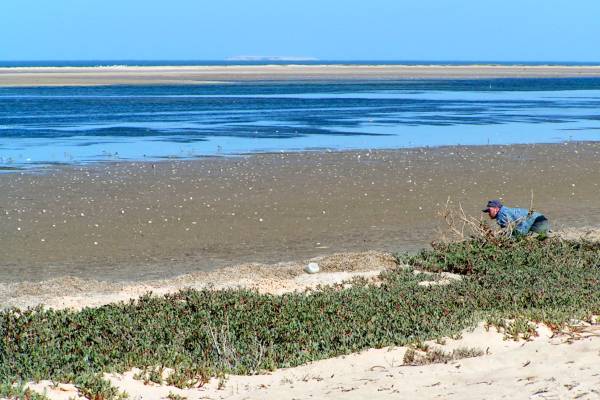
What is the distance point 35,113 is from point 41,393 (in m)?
36.1

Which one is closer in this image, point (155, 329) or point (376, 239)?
point (155, 329)

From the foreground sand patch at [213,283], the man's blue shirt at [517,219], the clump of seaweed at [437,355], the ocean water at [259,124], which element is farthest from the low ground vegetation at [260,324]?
the ocean water at [259,124]

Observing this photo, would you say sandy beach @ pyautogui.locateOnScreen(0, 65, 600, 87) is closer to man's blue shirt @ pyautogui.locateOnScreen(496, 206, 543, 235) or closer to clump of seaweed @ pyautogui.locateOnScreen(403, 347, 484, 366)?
man's blue shirt @ pyautogui.locateOnScreen(496, 206, 543, 235)

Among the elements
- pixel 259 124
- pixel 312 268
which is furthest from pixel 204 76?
pixel 312 268

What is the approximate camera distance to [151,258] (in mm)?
12719

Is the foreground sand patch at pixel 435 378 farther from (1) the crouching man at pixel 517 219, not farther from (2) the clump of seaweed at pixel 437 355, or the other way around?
(1) the crouching man at pixel 517 219

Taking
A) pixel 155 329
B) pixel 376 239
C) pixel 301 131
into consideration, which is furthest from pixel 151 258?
pixel 301 131

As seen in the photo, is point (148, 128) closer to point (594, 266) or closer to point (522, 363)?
point (594, 266)

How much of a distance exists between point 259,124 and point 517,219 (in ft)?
74.5

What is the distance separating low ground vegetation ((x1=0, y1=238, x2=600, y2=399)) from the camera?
6820 millimetres

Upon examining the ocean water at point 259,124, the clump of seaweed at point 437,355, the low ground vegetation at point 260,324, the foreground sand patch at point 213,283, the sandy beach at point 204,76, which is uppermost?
the clump of seaweed at point 437,355

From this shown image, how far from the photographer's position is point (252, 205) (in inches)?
650

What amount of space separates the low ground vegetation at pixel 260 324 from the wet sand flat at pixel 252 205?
10.5ft

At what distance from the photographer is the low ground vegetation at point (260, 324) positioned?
6820 mm
